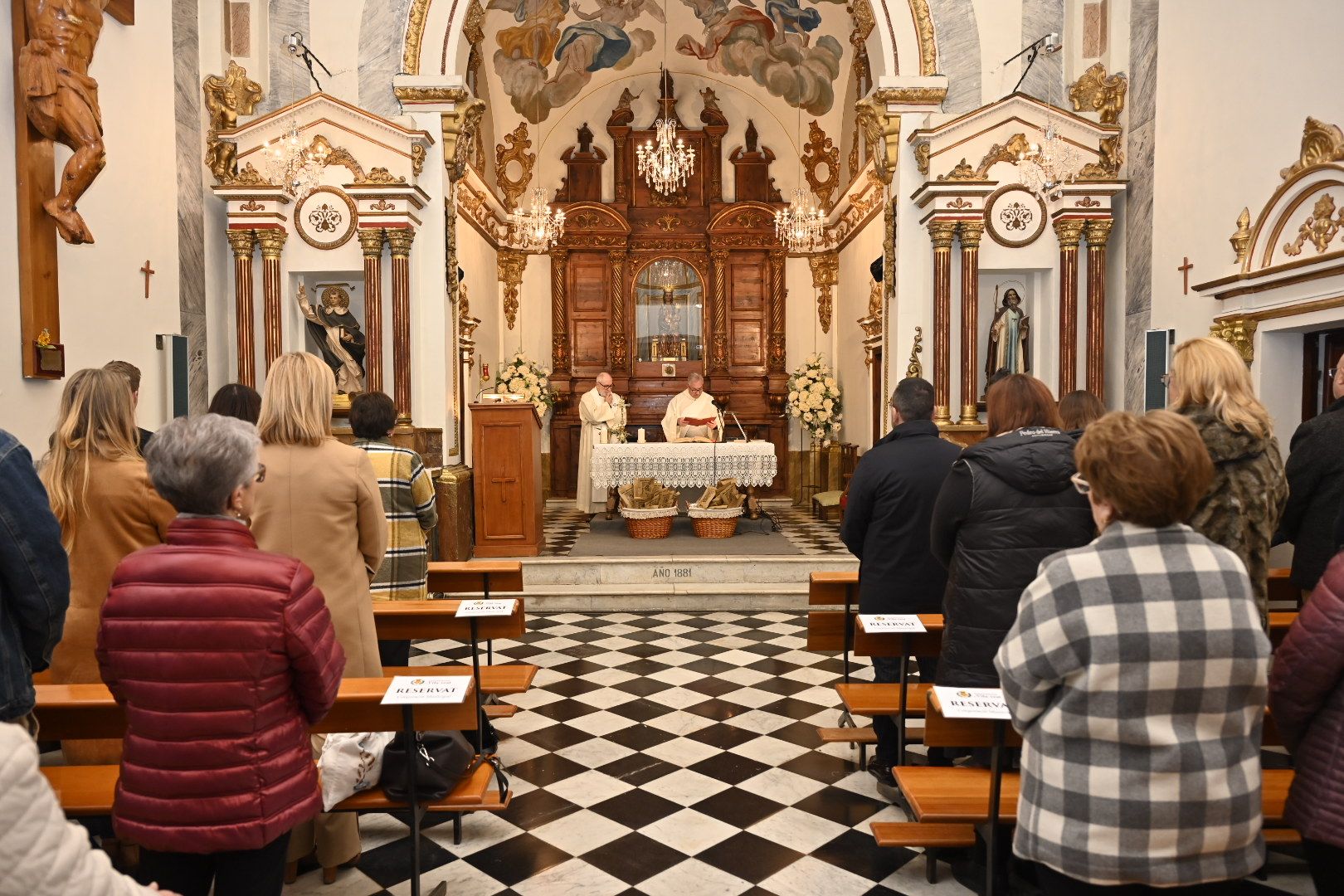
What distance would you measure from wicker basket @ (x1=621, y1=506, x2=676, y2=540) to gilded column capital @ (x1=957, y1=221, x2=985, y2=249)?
3949mm

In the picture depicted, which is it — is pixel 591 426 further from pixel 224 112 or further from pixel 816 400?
pixel 224 112

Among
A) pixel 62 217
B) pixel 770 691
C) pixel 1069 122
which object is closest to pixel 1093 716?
pixel 770 691

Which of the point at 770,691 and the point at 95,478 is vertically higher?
the point at 95,478

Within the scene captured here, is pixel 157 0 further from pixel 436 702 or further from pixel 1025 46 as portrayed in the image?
pixel 1025 46

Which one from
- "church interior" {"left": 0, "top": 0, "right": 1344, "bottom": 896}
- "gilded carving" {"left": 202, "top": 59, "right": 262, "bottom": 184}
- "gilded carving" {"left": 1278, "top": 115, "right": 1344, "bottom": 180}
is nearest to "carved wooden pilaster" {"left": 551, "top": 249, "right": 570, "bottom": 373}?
"church interior" {"left": 0, "top": 0, "right": 1344, "bottom": 896}

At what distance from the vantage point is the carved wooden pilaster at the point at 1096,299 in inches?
329

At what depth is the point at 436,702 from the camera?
2.85 meters

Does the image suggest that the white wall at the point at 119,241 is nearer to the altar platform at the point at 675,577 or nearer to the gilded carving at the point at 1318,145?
the altar platform at the point at 675,577

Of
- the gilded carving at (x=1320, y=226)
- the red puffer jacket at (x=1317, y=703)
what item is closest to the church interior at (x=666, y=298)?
the gilded carving at (x=1320, y=226)

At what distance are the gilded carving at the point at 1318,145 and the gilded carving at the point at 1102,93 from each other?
2.96 meters

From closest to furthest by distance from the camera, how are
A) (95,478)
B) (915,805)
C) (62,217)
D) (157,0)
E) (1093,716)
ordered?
(1093,716)
(915,805)
(95,478)
(62,217)
(157,0)

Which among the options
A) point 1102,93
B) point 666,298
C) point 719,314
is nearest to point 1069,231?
point 1102,93

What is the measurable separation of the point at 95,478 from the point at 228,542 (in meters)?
1.31

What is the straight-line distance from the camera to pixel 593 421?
1175 cm
